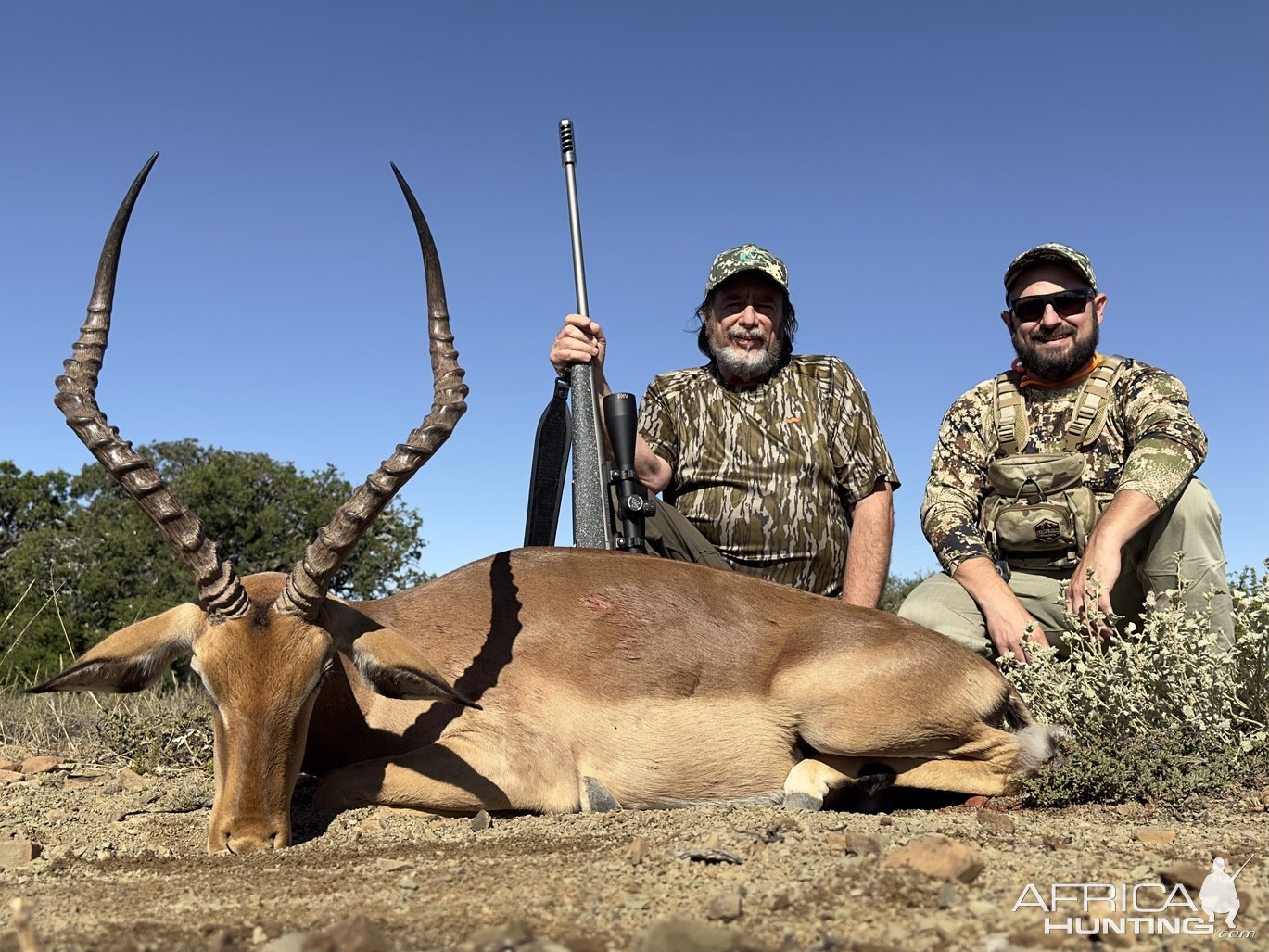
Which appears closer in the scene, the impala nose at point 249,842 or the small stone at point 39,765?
the impala nose at point 249,842

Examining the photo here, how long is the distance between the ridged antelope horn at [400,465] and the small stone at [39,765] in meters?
2.92

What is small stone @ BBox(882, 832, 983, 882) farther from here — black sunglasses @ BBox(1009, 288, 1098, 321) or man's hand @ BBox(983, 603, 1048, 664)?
black sunglasses @ BBox(1009, 288, 1098, 321)

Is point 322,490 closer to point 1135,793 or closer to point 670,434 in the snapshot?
point 670,434

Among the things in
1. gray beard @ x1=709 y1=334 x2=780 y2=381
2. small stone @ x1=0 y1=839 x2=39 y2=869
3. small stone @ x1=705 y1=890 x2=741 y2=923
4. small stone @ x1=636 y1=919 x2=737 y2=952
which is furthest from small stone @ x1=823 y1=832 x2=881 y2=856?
gray beard @ x1=709 y1=334 x2=780 y2=381

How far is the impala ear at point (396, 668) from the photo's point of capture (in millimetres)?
4539

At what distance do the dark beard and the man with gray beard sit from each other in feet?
3.88

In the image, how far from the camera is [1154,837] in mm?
3881

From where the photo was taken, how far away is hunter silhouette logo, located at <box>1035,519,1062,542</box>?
7.23m

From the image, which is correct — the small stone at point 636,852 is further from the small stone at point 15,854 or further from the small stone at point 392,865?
the small stone at point 15,854

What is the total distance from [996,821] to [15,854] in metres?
3.68

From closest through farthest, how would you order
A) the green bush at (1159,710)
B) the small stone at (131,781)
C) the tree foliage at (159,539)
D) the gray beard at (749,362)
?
the green bush at (1159,710)
the small stone at (131,781)
the gray beard at (749,362)
the tree foliage at (159,539)

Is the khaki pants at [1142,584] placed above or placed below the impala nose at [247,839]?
above

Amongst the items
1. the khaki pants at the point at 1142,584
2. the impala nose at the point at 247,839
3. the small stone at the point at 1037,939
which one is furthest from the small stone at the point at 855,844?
the khaki pants at the point at 1142,584

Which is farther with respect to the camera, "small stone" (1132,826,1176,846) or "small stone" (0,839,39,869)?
"small stone" (0,839,39,869)
